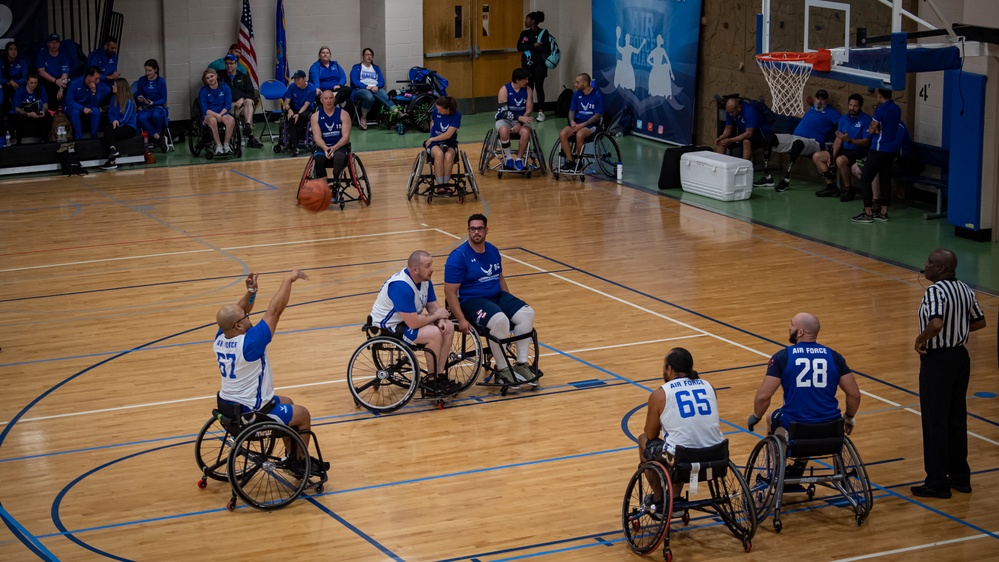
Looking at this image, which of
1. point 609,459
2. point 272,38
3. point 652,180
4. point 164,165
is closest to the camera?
point 609,459

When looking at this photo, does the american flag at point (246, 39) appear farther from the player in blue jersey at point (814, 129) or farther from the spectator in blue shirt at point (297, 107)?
the player in blue jersey at point (814, 129)

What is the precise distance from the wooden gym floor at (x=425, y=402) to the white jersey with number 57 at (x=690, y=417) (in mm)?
684

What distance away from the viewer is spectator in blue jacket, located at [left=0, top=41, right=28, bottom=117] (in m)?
19.5

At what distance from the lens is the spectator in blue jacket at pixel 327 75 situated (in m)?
21.8

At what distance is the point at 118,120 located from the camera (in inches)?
762

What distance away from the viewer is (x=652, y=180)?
1831 cm

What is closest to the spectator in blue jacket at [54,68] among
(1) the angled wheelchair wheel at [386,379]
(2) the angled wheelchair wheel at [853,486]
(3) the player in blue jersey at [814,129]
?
(3) the player in blue jersey at [814,129]

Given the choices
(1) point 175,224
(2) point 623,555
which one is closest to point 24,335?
(1) point 175,224

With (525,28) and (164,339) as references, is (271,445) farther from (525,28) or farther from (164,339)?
(525,28)

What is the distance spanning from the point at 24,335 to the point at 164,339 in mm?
1342

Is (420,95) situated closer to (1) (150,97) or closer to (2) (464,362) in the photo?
(1) (150,97)

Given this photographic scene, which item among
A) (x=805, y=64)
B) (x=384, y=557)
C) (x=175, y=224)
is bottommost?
(x=384, y=557)

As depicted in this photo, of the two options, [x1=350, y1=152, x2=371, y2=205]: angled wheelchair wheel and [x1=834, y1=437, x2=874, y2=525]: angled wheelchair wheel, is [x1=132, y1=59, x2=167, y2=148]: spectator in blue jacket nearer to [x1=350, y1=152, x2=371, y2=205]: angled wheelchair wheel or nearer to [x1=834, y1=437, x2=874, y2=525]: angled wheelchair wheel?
[x1=350, y1=152, x2=371, y2=205]: angled wheelchair wheel

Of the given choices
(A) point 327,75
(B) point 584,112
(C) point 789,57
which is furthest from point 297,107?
(C) point 789,57
